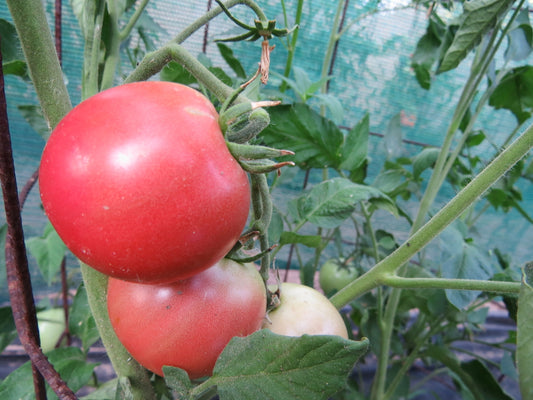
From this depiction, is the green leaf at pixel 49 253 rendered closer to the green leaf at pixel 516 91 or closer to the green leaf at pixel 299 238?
the green leaf at pixel 299 238

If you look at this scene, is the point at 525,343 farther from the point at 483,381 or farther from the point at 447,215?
the point at 483,381

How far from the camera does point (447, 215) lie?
0.34 meters

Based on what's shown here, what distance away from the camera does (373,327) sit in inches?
27.2

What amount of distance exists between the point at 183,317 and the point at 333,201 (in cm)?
27

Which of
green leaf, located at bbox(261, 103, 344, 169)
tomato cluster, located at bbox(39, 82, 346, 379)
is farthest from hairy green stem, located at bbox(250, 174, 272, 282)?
green leaf, located at bbox(261, 103, 344, 169)

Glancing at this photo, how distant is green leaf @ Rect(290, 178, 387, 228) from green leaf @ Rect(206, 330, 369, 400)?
0.82 ft

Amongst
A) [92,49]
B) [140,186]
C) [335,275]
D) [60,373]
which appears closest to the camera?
[140,186]

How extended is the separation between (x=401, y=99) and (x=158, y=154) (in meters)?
1.61

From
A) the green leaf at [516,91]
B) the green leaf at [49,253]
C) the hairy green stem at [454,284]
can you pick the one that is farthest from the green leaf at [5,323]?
the green leaf at [516,91]

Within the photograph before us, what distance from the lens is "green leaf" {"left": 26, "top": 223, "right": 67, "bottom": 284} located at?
57 centimetres

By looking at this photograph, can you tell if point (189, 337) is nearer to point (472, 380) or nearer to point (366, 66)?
point (472, 380)

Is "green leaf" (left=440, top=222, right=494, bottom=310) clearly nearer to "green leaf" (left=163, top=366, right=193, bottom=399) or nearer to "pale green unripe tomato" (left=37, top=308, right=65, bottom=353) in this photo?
"green leaf" (left=163, top=366, right=193, bottom=399)

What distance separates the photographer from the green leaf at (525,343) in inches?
8.3

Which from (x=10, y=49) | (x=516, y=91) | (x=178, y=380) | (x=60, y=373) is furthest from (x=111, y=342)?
(x=516, y=91)
